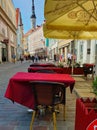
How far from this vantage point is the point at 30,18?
340 ft

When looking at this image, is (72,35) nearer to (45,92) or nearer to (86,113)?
(45,92)

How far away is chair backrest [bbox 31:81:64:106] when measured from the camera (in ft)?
11.7

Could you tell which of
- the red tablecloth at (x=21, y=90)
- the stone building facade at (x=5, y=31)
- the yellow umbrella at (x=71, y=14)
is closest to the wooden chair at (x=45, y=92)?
the red tablecloth at (x=21, y=90)

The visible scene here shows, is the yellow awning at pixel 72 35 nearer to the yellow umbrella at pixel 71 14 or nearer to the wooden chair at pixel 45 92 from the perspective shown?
the yellow umbrella at pixel 71 14

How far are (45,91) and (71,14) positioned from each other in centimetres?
358

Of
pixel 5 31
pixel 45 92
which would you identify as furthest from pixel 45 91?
pixel 5 31

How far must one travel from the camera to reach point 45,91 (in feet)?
11.9

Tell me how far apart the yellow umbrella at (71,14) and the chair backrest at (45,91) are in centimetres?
174

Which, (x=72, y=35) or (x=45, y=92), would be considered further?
(x=72, y=35)

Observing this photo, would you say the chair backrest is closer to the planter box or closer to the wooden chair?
the wooden chair

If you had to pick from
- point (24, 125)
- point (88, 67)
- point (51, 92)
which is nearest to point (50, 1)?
point (51, 92)

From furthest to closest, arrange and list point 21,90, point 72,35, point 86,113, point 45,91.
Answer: point 72,35
point 21,90
point 45,91
point 86,113

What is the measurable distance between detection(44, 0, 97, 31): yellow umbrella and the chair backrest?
1.74m

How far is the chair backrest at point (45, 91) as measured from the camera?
3.58m
